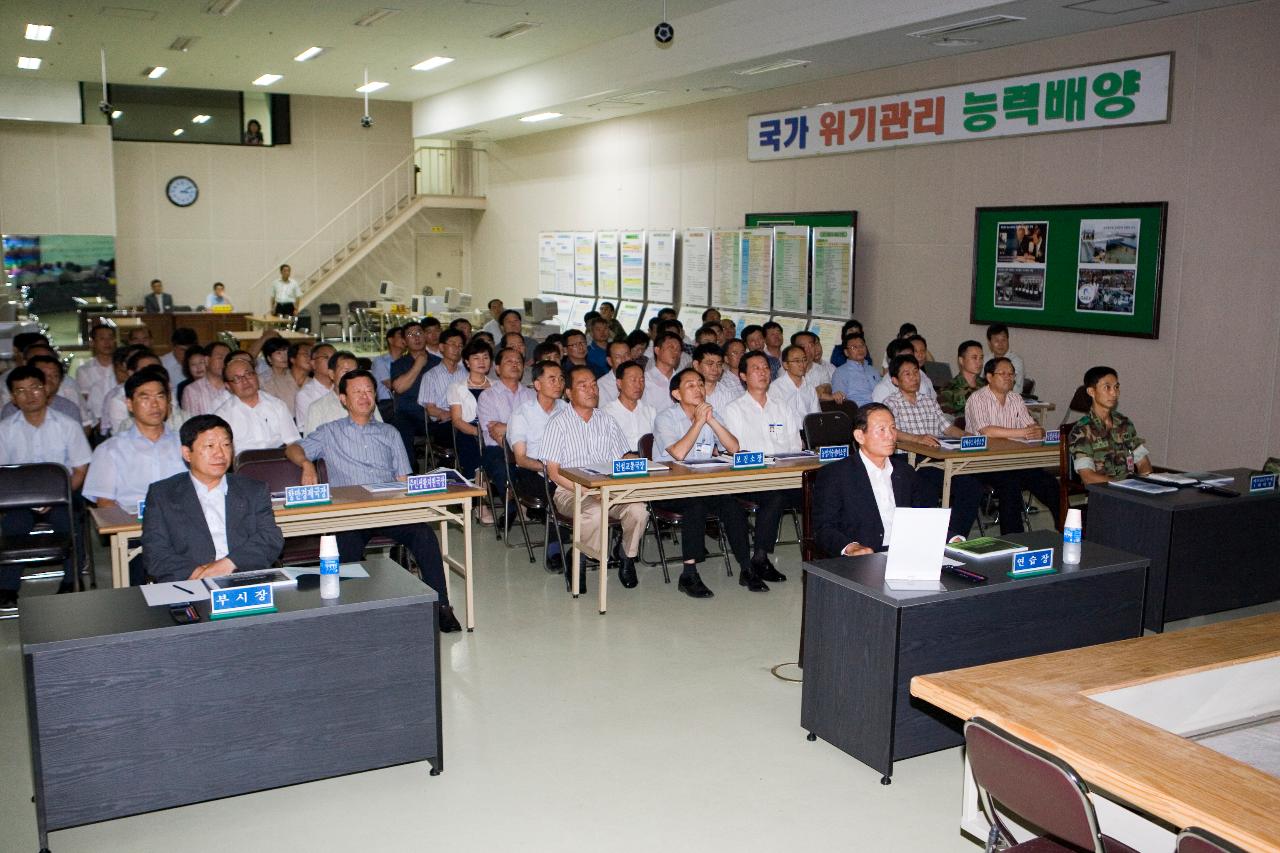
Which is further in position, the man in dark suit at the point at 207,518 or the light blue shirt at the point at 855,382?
the light blue shirt at the point at 855,382

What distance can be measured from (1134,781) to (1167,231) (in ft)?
23.1

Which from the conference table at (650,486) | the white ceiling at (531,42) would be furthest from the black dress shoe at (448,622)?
the white ceiling at (531,42)

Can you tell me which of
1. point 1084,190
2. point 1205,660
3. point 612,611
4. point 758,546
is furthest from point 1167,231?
Answer: point 1205,660

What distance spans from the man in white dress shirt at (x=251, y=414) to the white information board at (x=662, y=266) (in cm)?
828

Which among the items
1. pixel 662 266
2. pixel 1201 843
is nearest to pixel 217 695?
pixel 1201 843

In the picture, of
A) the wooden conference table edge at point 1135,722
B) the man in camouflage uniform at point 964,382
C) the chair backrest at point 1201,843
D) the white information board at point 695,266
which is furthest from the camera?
the white information board at point 695,266

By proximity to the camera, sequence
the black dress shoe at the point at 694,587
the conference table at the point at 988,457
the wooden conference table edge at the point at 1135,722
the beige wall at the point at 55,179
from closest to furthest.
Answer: the wooden conference table edge at the point at 1135,722 → the black dress shoe at the point at 694,587 → the conference table at the point at 988,457 → the beige wall at the point at 55,179

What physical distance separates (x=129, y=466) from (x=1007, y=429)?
17.1 feet

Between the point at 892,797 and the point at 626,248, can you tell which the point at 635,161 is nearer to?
the point at 626,248

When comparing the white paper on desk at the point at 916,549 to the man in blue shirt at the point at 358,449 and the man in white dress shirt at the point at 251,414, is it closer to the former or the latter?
the man in blue shirt at the point at 358,449

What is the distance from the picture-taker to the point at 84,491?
514 cm

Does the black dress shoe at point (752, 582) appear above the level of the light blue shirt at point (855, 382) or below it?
below

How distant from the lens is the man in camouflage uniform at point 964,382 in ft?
25.9

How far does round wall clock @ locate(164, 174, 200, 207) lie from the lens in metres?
19.4
